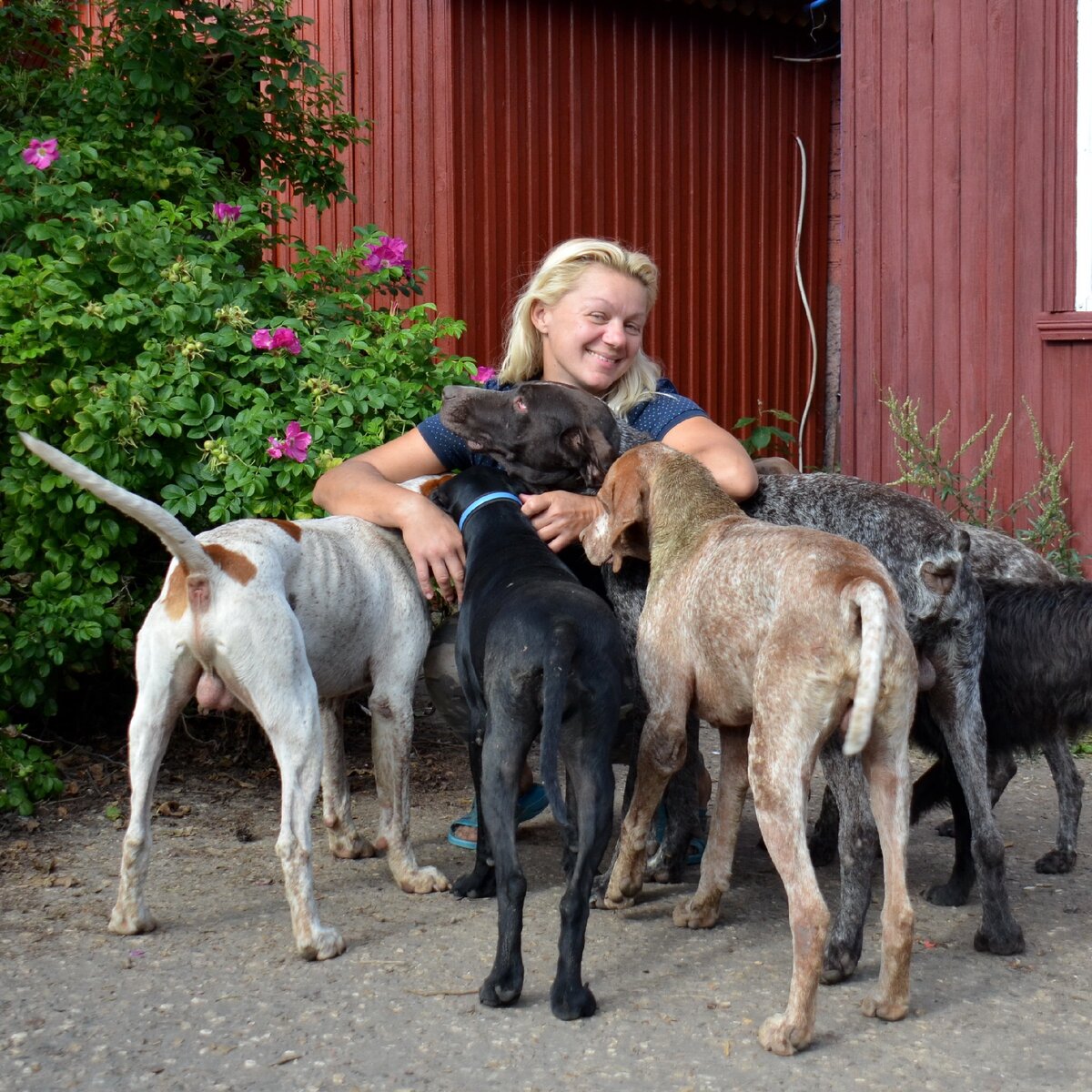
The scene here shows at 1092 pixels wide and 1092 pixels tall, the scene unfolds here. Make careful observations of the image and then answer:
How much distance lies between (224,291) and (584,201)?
505 cm

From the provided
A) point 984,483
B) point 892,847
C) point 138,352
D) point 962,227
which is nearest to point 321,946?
point 892,847

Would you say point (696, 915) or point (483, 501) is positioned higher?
point (483, 501)

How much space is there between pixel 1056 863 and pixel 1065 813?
171 millimetres

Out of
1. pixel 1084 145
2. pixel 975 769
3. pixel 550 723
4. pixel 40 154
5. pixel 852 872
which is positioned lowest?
pixel 852 872

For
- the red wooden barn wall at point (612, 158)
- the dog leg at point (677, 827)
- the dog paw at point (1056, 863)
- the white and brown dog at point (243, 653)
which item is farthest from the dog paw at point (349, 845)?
the red wooden barn wall at point (612, 158)

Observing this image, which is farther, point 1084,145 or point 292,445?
point 1084,145

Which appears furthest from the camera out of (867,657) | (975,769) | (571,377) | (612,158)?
(612,158)

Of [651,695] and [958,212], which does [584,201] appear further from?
[651,695]

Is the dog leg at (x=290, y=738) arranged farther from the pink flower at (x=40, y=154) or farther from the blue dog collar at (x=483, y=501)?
the pink flower at (x=40, y=154)

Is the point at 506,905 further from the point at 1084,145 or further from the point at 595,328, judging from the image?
the point at 1084,145

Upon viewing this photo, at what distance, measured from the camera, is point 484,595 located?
12.2ft

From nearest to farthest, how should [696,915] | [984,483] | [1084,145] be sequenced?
1. [696,915]
2. [1084,145]
3. [984,483]

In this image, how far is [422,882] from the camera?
4.08m

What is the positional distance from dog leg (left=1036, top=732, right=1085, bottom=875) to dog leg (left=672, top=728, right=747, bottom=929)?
1261mm
